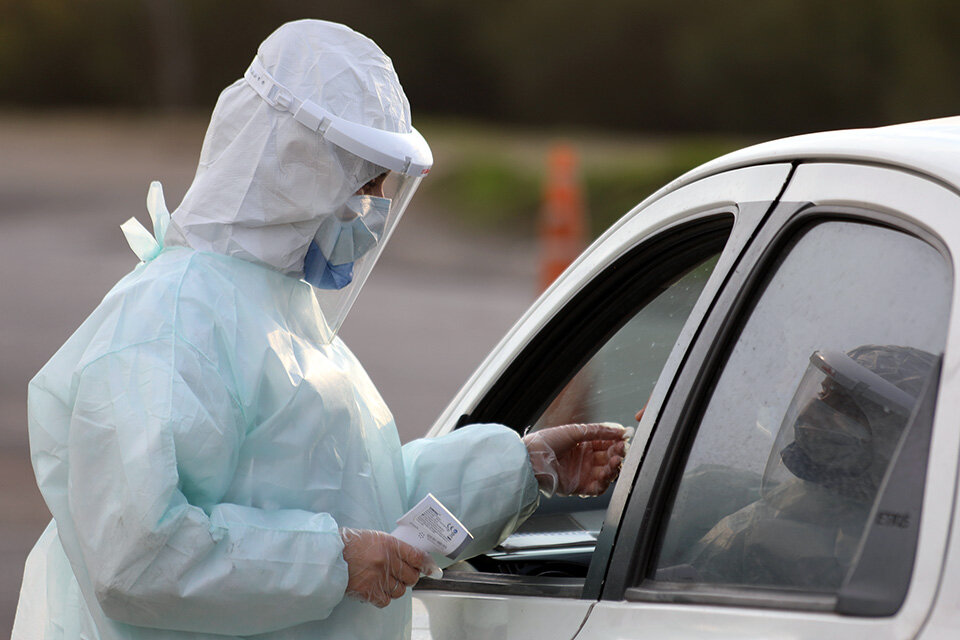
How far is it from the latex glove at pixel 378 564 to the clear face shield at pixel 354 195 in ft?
1.43

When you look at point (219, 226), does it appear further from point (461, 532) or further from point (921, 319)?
point (921, 319)

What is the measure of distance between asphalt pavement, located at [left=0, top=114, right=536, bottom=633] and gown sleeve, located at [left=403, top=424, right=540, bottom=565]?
2.98 meters

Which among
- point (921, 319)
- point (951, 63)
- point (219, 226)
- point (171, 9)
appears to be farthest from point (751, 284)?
point (171, 9)

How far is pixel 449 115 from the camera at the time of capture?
24.1 metres

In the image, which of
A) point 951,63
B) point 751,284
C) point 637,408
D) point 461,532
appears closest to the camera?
point 751,284

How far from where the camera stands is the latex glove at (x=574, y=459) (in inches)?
88.0

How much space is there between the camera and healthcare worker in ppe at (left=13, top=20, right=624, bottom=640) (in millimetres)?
1754

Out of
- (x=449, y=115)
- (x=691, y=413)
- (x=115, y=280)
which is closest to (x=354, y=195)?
(x=691, y=413)

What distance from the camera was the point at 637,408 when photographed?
7.71ft

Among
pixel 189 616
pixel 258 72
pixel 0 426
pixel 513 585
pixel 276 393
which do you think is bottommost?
pixel 0 426

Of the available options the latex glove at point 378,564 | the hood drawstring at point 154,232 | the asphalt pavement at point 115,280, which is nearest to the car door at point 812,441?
the latex glove at point 378,564

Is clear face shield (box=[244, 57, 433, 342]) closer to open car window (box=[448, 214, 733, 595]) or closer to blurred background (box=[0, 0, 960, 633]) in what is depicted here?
open car window (box=[448, 214, 733, 595])

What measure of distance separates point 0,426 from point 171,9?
1992 centimetres

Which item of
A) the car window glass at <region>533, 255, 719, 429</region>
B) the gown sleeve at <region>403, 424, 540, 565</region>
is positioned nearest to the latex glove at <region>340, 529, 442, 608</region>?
the gown sleeve at <region>403, 424, 540, 565</region>
